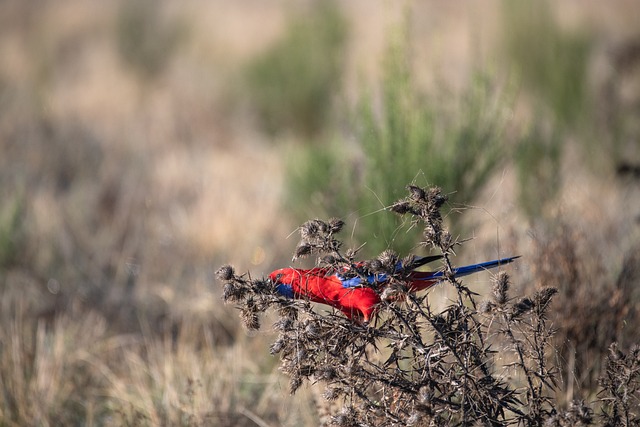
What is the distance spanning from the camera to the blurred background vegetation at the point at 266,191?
2826 millimetres

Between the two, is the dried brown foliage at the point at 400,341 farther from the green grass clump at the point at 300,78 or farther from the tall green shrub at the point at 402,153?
the green grass clump at the point at 300,78

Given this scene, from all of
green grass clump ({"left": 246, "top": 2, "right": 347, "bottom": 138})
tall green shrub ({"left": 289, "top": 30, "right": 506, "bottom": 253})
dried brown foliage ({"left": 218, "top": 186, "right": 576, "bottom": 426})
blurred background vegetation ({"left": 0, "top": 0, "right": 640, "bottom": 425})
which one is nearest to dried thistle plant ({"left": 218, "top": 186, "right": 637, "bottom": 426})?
dried brown foliage ({"left": 218, "top": 186, "right": 576, "bottom": 426})

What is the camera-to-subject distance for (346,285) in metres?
1.75

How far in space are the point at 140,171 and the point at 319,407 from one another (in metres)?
4.44

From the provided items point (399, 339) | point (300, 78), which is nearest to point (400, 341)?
point (399, 339)

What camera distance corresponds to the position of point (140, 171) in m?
6.19

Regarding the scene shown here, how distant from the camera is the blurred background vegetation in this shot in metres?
2.83

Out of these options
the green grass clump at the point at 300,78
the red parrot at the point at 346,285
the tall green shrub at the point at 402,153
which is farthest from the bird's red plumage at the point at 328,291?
the green grass clump at the point at 300,78

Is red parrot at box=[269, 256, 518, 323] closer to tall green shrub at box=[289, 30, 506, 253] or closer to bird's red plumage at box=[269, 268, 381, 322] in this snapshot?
bird's red plumage at box=[269, 268, 381, 322]

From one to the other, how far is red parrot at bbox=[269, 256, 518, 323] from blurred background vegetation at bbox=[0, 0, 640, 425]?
9.2 inches

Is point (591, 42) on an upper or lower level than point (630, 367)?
upper

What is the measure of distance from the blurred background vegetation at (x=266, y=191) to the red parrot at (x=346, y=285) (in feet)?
0.77

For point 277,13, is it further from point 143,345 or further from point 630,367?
point 630,367

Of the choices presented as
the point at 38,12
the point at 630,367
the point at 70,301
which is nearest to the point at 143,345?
the point at 70,301
